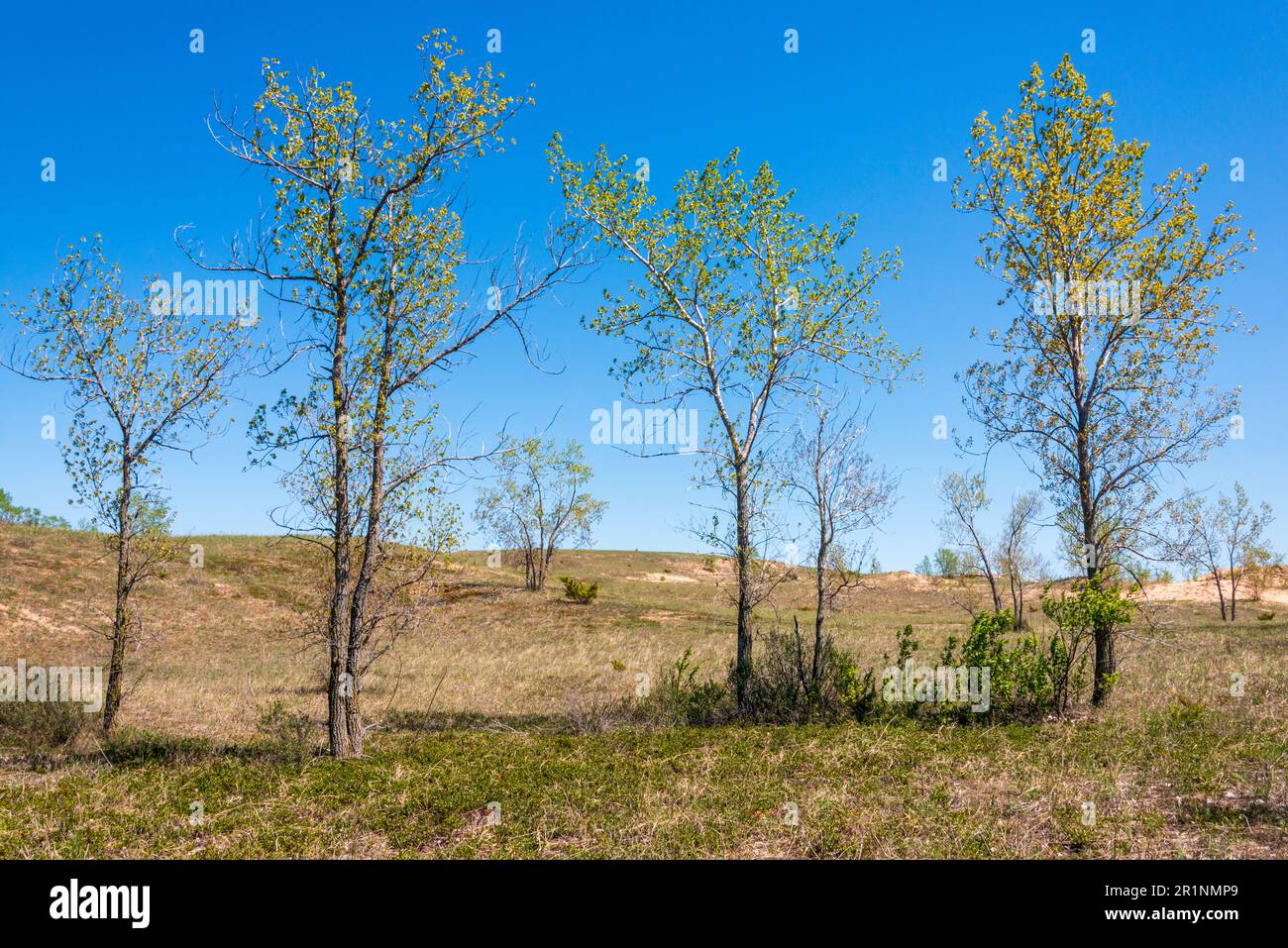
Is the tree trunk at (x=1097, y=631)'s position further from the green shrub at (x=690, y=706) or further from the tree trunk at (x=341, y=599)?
the tree trunk at (x=341, y=599)

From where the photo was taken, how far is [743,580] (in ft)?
53.7

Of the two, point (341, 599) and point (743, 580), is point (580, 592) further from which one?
Answer: point (341, 599)

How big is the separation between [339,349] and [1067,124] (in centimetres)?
1413

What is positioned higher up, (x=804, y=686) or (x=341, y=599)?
(x=341, y=599)

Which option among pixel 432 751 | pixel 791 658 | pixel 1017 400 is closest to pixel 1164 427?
pixel 1017 400

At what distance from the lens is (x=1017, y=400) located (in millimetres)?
15750

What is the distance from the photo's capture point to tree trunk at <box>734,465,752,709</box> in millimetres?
15508

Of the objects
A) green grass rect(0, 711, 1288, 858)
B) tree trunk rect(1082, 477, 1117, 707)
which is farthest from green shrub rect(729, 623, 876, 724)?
tree trunk rect(1082, 477, 1117, 707)

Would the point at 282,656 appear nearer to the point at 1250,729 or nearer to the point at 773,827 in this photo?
the point at 773,827

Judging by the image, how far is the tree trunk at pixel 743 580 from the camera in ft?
50.9
